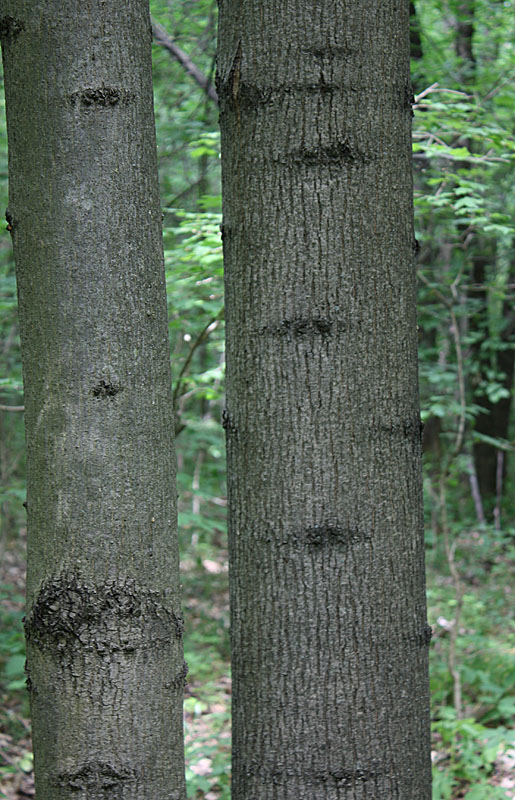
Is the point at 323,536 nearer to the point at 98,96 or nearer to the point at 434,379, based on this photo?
the point at 98,96

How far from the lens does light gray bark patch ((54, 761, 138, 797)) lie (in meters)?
1.08

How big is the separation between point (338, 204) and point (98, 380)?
477mm

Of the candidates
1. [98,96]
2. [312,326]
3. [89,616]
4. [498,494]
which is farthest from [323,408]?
[498,494]

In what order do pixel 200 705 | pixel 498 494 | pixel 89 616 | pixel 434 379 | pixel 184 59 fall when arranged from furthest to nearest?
pixel 498 494 < pixel 434 379 < pixel 184 59 < pixel 200 705 < pixel 89 616

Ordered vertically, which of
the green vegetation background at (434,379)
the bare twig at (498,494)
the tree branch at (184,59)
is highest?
the tree branch at (184,59)

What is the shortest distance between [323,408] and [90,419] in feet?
1.22

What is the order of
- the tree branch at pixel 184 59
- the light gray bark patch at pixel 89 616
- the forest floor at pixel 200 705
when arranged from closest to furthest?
the light gray bark patch at pixel 89 616 → the forest floor at pixel 200 705 → the tree branch at pixel 184 59

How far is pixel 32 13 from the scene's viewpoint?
1.12m

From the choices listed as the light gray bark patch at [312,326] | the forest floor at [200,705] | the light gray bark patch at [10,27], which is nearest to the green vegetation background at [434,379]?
the forest floor at [200,705]

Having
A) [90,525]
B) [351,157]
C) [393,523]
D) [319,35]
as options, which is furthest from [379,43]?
[90,525]

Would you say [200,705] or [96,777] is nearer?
[96,777]

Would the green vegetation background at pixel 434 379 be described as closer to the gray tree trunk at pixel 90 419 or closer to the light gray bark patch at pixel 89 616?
the gray tree trunk at pixel 90 419

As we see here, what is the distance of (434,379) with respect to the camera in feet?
17.4

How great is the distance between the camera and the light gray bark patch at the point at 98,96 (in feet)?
3.59
